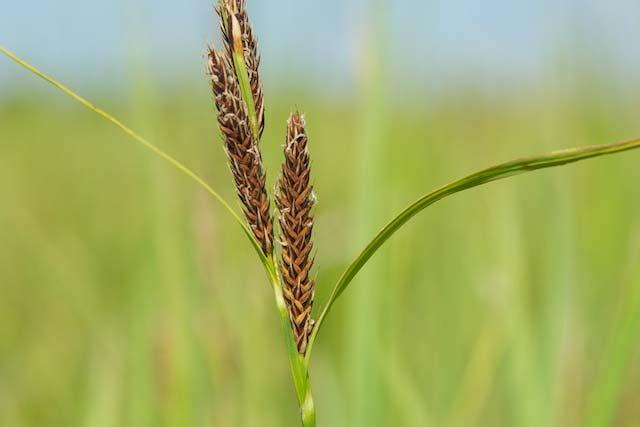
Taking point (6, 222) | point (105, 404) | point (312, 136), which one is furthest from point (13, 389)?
point (312, 136)

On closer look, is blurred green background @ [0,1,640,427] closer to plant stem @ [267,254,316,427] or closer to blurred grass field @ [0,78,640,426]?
blurred grass field @ [0,78,640,426]

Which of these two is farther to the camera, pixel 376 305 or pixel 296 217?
pixel 376 305

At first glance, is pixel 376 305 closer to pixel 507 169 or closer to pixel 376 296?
pixel 376 296

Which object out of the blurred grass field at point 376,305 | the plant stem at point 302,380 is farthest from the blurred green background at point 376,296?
the plant stem at point 302,380

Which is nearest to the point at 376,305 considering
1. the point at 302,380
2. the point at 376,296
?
the point at 376,296

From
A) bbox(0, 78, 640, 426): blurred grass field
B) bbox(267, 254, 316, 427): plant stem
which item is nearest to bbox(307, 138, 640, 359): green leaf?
bbox(267, 254, 316, 427): plant stem

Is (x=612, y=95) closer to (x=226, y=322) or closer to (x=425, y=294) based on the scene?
(x=425, y=294)
